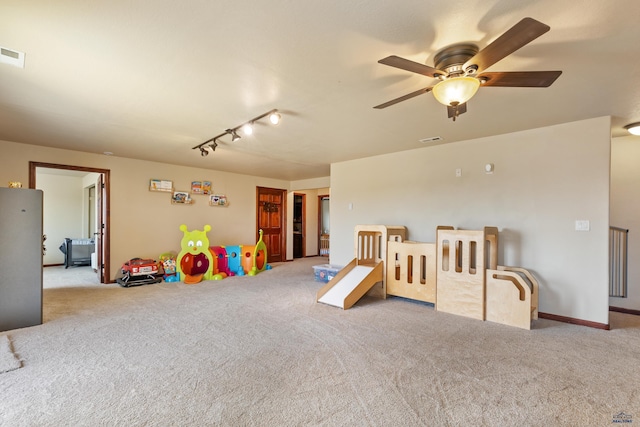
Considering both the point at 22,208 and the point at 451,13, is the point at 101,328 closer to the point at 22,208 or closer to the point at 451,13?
the point at 22,208

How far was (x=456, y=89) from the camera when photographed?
2.02m

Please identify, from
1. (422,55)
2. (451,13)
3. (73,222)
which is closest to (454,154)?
(422,55)

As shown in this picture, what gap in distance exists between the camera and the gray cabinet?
127 inches

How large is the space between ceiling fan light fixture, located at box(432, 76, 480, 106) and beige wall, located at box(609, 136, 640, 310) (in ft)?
12.8

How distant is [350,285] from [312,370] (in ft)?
6.77

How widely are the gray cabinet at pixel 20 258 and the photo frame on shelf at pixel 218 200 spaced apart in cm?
370

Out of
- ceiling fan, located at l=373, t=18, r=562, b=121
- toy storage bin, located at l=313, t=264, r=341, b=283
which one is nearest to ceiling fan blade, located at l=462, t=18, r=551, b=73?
ceiling fan, located at l=373, t=18, r=562, b=121

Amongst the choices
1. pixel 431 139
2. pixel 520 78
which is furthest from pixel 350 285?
pixel 520 78

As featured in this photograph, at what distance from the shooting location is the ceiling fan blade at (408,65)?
1809 mm

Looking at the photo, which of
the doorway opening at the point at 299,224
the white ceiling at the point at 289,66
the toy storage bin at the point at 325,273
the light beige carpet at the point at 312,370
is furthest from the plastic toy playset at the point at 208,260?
the doorway opening at the point at 299,224

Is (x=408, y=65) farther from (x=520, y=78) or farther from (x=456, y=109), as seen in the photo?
(x=520, y=78)

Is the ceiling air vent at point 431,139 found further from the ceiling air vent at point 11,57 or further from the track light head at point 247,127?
the ceiling air vent at point 11,57

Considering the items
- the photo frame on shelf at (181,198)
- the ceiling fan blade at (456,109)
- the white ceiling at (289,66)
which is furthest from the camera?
the photo frame on shelf at (181,198)

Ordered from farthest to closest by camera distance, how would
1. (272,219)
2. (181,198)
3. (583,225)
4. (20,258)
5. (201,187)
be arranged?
(272,219) < (201,187) < (181,198) < (583,225) < (20,258)
